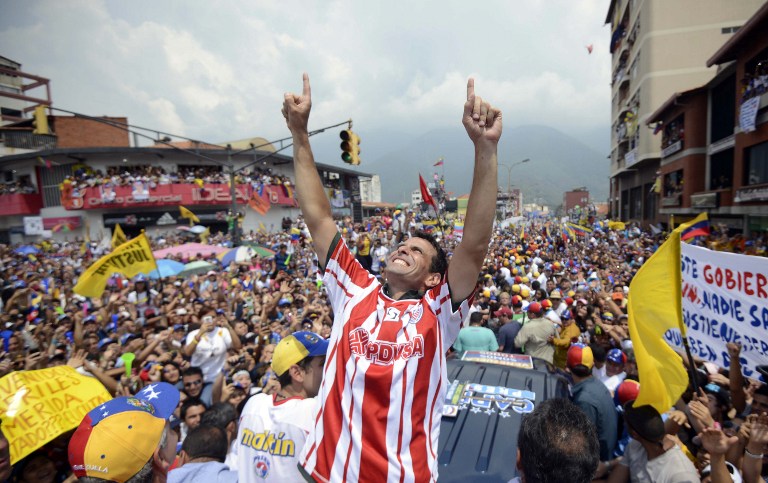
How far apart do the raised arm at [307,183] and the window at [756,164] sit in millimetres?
21182

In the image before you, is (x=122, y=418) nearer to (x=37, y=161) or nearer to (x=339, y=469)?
(x=339, y=469)

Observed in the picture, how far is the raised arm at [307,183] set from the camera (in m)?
2.04

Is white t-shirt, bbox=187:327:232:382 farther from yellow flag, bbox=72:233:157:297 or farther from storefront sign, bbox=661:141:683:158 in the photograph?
storefront sign, bbox=661:141:683:158

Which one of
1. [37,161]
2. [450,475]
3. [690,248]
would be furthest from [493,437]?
[37,161]

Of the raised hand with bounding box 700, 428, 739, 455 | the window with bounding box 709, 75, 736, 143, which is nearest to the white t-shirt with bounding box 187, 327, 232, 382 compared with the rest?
the raised hand with bounding box 700, 428, 739, 455

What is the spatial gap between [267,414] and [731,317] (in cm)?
400

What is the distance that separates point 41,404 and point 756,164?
2327 centimetres

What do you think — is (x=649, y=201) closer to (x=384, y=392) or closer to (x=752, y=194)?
(x=752, y=194)

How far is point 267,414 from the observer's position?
2.63 metres

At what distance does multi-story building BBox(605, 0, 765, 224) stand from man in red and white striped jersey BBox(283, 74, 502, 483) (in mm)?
33780

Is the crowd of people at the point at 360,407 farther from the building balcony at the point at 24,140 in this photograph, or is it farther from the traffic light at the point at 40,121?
the building balcony at the point at 24,140

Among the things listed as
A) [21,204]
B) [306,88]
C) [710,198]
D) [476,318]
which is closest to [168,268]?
[476,318]

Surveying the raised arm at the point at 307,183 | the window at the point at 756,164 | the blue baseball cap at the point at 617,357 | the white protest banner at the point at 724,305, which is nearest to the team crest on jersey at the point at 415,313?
the raised arm at the point at 307,183

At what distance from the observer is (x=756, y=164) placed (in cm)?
1691
